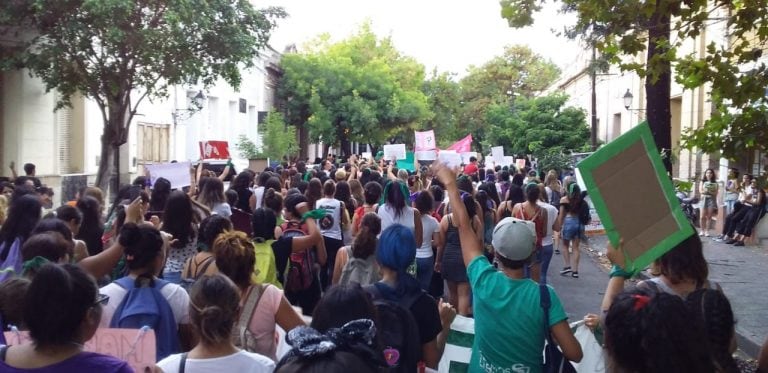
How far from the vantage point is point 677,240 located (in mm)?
3787

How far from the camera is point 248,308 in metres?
4.28

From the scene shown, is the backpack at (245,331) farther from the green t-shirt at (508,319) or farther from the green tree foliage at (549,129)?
the green tree foliage at (549,129)

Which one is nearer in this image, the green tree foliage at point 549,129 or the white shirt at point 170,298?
the white shirt at point 170,298

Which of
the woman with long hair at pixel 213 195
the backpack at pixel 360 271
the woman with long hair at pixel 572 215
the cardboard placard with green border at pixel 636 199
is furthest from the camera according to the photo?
the woman with long hair at pixel 572 215

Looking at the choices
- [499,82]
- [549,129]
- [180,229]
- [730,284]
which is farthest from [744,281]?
[499,82]

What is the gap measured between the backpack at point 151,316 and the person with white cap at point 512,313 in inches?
58.8

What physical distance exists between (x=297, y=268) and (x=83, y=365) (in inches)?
176

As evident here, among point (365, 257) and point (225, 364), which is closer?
point (225, 364)

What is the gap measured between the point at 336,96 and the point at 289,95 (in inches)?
112

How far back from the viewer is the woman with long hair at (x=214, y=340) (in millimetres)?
3357

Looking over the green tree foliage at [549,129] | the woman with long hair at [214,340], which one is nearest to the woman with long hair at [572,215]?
the woman with long hair at [214,340]

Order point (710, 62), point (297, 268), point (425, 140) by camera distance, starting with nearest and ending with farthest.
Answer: point (710, 62)
point (297, 268)
point (425, 140)

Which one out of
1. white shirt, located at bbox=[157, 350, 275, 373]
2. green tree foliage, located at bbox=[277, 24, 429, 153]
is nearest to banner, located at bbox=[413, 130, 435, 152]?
green tree foliage, located at bbox=[277, 24, 429, 153]

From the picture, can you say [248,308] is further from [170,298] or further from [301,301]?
[301,301]
